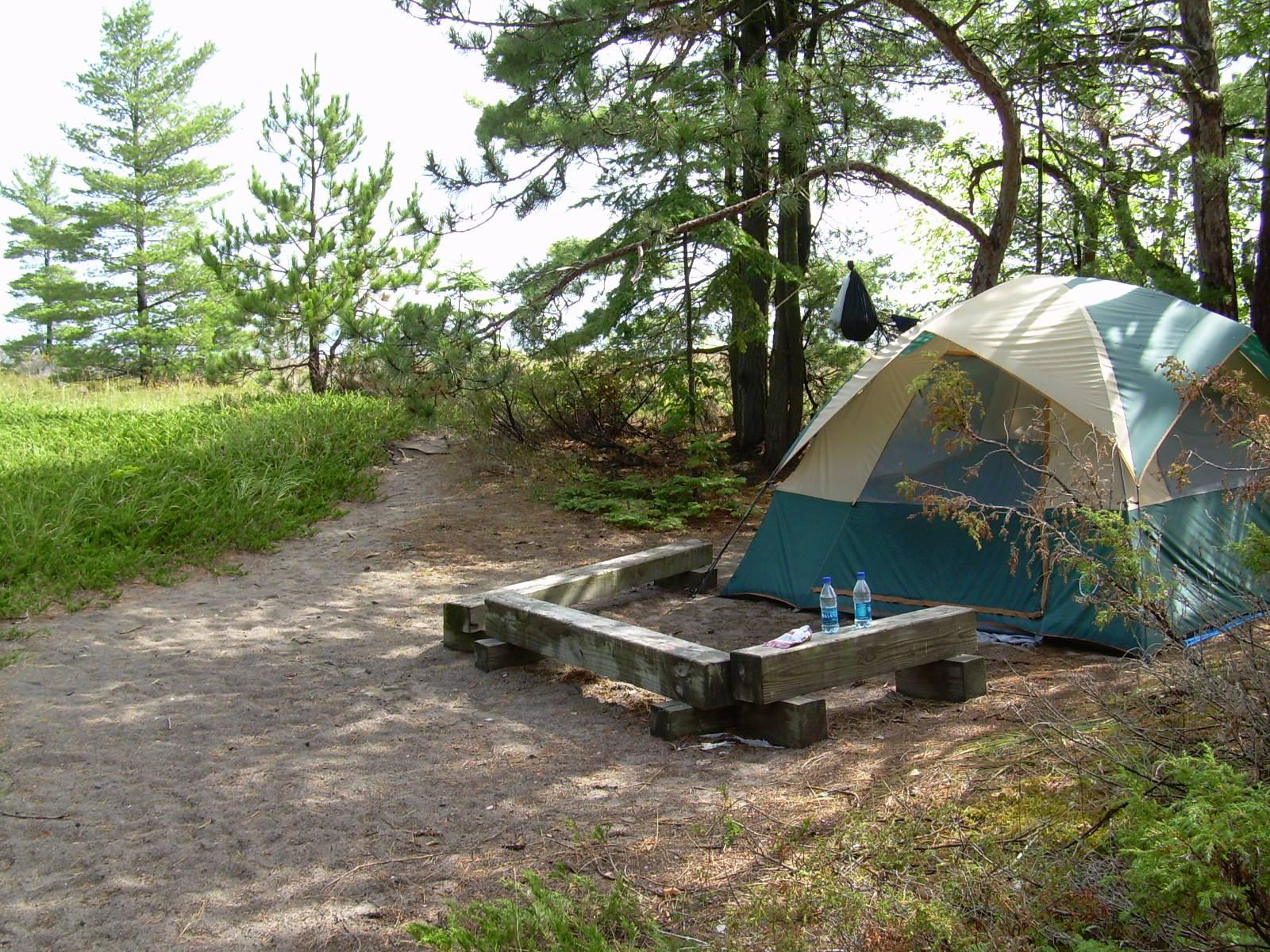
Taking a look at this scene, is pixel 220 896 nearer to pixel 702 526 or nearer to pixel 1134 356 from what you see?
pixel 1134 356

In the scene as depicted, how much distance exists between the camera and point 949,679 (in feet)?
16.5

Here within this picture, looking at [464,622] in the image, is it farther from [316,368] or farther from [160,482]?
[316,368]

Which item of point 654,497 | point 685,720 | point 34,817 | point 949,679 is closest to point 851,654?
point 949,679

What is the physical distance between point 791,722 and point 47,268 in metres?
36.5

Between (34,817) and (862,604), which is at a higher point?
(862,604)

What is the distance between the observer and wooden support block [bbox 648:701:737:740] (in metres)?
4.66

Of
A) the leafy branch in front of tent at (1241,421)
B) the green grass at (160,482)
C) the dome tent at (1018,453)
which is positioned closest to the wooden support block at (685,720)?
the dome tent at (1018,453)

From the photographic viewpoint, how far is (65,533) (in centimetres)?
777

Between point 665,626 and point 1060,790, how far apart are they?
3.43 meters

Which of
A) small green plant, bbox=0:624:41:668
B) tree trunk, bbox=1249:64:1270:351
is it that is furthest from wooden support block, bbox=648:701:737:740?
tree trunk, bbox=1249:64:1270:351

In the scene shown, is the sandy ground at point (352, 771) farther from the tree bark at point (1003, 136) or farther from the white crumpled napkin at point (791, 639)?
the tree bark at point (1003, 136)

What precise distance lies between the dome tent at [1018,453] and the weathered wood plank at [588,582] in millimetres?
464

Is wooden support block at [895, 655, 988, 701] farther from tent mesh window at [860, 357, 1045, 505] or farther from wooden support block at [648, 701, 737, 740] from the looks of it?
tent mesh window at [860, 357, 1045, 505]

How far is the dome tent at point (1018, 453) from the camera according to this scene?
5.75 meters
